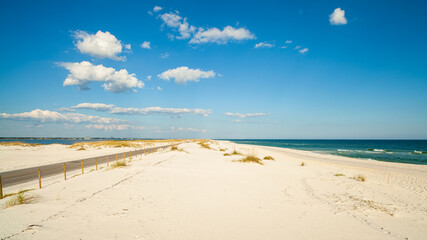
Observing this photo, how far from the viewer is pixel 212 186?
38.3 ft

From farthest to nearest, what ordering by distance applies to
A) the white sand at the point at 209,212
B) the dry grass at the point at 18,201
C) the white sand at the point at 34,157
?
the white sand at the point at 34,157 → the dry grass at the point at 18,201 → the white sand at the point at 209,212

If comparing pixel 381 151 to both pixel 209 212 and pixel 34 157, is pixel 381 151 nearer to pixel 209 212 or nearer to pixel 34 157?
pixel 209 212

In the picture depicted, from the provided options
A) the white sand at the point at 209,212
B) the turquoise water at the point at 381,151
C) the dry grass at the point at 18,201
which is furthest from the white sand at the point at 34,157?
the turquoise water at the point at 381,151

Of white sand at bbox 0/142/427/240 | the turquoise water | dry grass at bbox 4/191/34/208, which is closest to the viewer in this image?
white sand at bbox 0/142/427/240

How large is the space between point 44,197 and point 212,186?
25.4 ft

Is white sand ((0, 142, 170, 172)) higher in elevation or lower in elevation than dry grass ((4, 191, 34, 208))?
lower

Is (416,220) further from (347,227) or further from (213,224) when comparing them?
(213,224)

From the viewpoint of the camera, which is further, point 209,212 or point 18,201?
point 18,201

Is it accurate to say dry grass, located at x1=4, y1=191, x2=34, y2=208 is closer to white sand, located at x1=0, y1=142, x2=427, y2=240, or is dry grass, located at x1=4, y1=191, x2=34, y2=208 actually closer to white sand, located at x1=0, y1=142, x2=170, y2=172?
white sand, located at x1=0, y1=142, x2=427, y2=240

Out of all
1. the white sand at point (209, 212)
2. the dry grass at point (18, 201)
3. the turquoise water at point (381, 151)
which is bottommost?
the turquoise water at point (381, 151)

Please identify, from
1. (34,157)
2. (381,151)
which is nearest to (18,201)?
(34,157)

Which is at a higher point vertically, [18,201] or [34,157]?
[18,201]

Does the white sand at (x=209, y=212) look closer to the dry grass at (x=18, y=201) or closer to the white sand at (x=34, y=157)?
the dry grass at (x=18, y=201)

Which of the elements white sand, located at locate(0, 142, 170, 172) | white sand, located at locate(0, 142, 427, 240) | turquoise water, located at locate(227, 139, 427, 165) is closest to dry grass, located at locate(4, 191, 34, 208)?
white sand, located at locate(0, 142, 427, 240)
